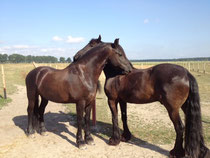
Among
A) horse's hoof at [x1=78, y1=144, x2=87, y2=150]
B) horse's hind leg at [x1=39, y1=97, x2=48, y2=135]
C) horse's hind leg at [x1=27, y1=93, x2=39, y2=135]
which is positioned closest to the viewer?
horse's hoof at [x1=78, y1=144, x2=87, y2=150]

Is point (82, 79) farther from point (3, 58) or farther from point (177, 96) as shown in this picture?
point (3, 58)

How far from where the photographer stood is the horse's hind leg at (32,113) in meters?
4.82

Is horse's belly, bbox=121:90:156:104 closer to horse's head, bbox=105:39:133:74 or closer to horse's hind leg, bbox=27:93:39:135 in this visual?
horse's head, bbox=105:39:133:74

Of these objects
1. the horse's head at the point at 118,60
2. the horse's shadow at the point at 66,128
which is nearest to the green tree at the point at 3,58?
the horse's shadow at the point at 66,128

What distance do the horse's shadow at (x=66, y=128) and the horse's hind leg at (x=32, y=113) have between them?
1.94 ft

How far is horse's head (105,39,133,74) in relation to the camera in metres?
4.00

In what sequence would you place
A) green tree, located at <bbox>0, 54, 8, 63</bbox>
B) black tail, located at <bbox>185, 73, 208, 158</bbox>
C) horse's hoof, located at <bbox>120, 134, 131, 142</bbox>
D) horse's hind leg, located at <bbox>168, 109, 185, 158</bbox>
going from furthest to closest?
green tree, located at <bbox>0, 54, 8, 63</bbox>, horse's hoof, located at <bbox>120, 134, 131, 142</bbox>, horse's hind leg, located at <bbox>168, 109, 185, 158</bbox>, black tail, located at <bbox>185, 73, 208, 158</bbox>

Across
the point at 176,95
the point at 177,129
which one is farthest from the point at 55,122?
the point at 176,95

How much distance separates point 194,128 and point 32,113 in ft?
13.0

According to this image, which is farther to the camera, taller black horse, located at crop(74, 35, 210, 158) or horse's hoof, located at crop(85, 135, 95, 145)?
horse's hoof, located at crop(85, 135, 95, 145)

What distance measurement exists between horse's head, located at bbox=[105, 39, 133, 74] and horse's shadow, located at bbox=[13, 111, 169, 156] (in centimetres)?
184

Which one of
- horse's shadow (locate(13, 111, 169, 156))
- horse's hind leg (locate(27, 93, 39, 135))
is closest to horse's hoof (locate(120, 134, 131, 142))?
horse's shadow (locate(13, 111, 169, 156))

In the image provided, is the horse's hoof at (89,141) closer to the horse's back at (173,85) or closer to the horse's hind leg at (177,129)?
the horse's hind leg at (177,129)

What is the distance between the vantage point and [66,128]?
5.57 metres
